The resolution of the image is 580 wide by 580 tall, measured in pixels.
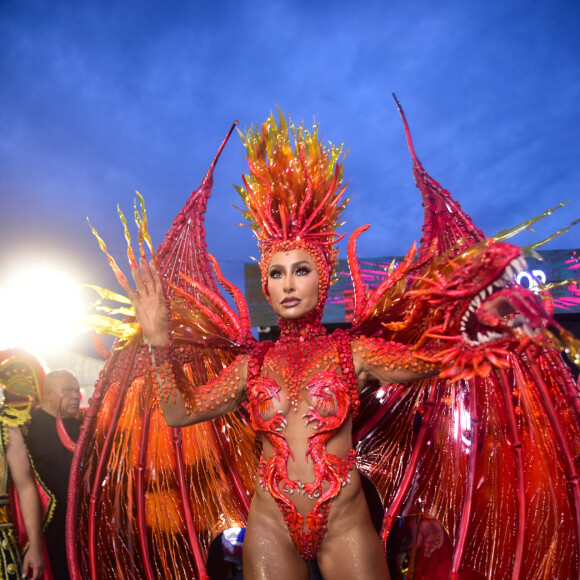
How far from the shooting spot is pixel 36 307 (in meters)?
3.89

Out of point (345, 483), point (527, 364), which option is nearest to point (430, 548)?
point (345, 483)

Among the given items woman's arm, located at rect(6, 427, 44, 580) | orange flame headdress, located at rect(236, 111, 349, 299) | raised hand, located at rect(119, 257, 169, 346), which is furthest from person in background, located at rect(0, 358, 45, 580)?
orange flame headdress, located at rect(236, 111, 349, 299)

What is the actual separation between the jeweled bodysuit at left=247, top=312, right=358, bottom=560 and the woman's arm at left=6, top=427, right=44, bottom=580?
59.9 inches

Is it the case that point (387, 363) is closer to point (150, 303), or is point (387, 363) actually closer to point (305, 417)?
point (305, 417)

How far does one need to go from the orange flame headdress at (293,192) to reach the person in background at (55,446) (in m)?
1.89

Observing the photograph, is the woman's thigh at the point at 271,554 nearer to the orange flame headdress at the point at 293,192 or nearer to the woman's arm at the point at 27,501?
the orange flame headdress at the point at 293,192

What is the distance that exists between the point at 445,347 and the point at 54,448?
253 centimetres

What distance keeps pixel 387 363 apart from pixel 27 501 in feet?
6.75

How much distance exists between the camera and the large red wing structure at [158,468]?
6.32 feet

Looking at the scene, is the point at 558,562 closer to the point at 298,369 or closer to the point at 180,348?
the point at 298,369

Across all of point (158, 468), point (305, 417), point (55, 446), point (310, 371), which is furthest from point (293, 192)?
point (55, 446)

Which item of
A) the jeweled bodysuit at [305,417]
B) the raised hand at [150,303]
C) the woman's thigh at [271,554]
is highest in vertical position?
the raised hand at [150,303]

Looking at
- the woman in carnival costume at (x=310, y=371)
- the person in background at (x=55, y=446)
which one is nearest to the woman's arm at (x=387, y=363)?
the woman in carnival costume at (x=310, y=371)

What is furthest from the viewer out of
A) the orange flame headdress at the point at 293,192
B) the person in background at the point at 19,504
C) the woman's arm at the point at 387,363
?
the person in background at the point at 19,504
